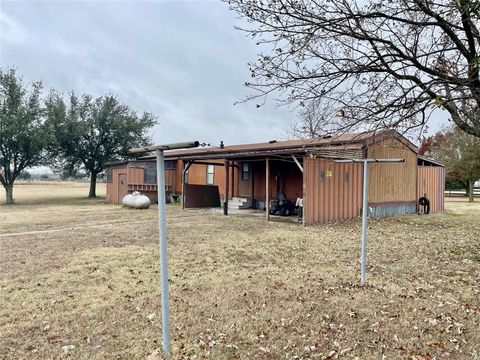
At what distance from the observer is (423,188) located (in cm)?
1738

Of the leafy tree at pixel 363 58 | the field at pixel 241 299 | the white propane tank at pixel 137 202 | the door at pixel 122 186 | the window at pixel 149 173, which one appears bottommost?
the field at pixel 241 299

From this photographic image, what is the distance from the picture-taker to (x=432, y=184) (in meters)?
18.0

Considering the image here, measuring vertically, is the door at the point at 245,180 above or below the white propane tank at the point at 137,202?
above

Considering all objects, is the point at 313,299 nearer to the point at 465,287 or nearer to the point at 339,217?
the point at 465,287

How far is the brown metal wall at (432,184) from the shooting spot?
17297 millimetres

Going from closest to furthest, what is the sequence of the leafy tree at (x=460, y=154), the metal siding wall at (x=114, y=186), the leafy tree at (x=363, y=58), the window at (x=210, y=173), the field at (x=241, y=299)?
1. the field at (x=241, y=299)
2. the leafy tree at (x=363, y=58)
3. the window at (x=210, y=173)
4. the metal siding wall at (x=114, y=186)
5. the leafy tree at (x=460, y=154)

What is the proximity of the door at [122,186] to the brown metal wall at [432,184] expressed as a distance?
16.4 m

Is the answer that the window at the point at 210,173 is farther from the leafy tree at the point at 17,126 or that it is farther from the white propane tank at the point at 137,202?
the leafy tree at the point at 17,126

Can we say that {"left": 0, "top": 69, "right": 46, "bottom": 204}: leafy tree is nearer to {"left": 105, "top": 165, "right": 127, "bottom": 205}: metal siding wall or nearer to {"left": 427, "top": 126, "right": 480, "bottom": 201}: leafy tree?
{"left": 105, "top": 165, "right": 127, "bottom": 205}: metal siding wall

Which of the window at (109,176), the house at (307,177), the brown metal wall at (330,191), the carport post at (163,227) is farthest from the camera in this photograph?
the window at (109,176)

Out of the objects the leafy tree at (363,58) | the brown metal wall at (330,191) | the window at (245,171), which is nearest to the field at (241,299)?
the leafy tree at (363,58)

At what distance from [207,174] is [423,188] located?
1119 cm

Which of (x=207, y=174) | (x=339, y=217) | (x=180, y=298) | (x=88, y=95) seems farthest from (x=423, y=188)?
(x=88, y=95)

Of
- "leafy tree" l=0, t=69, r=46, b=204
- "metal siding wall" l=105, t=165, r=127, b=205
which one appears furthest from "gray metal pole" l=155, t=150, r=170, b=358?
"leafy tree" l=0, t=69, r=46, b=204
